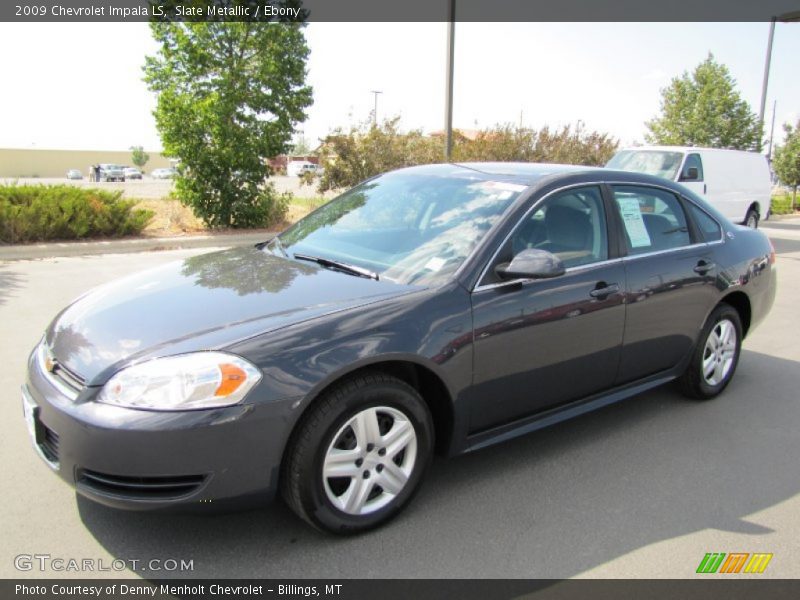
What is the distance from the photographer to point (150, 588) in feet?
8.27

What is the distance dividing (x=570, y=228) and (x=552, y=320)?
63cm

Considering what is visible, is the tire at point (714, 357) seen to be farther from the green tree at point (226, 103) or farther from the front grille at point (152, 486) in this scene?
the green tree at point (226, 103)

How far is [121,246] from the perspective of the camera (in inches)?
440

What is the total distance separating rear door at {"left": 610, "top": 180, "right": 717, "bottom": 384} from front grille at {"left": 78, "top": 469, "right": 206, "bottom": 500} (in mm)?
2539

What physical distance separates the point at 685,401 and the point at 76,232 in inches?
400

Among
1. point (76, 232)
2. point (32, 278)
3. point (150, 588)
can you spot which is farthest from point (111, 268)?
point (150, 588)

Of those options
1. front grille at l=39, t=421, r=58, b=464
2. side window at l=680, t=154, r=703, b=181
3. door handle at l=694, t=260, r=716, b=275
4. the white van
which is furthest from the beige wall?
front grille at l=39, t=421, r=58, b=464

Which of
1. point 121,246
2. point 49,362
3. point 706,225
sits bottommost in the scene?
point 121,246

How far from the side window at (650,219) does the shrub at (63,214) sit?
988 centimetres

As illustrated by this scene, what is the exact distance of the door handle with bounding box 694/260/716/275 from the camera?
4.30m

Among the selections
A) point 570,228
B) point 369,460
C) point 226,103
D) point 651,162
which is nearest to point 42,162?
point 226,103

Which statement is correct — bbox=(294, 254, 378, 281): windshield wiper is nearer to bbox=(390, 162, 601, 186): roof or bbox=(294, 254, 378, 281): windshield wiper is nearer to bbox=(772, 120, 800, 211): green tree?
bbox=(390, 162, 601, 186): roof

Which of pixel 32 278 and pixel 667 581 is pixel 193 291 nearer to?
pixel 667 581

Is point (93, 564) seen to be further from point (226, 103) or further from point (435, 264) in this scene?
point (226, 103)
